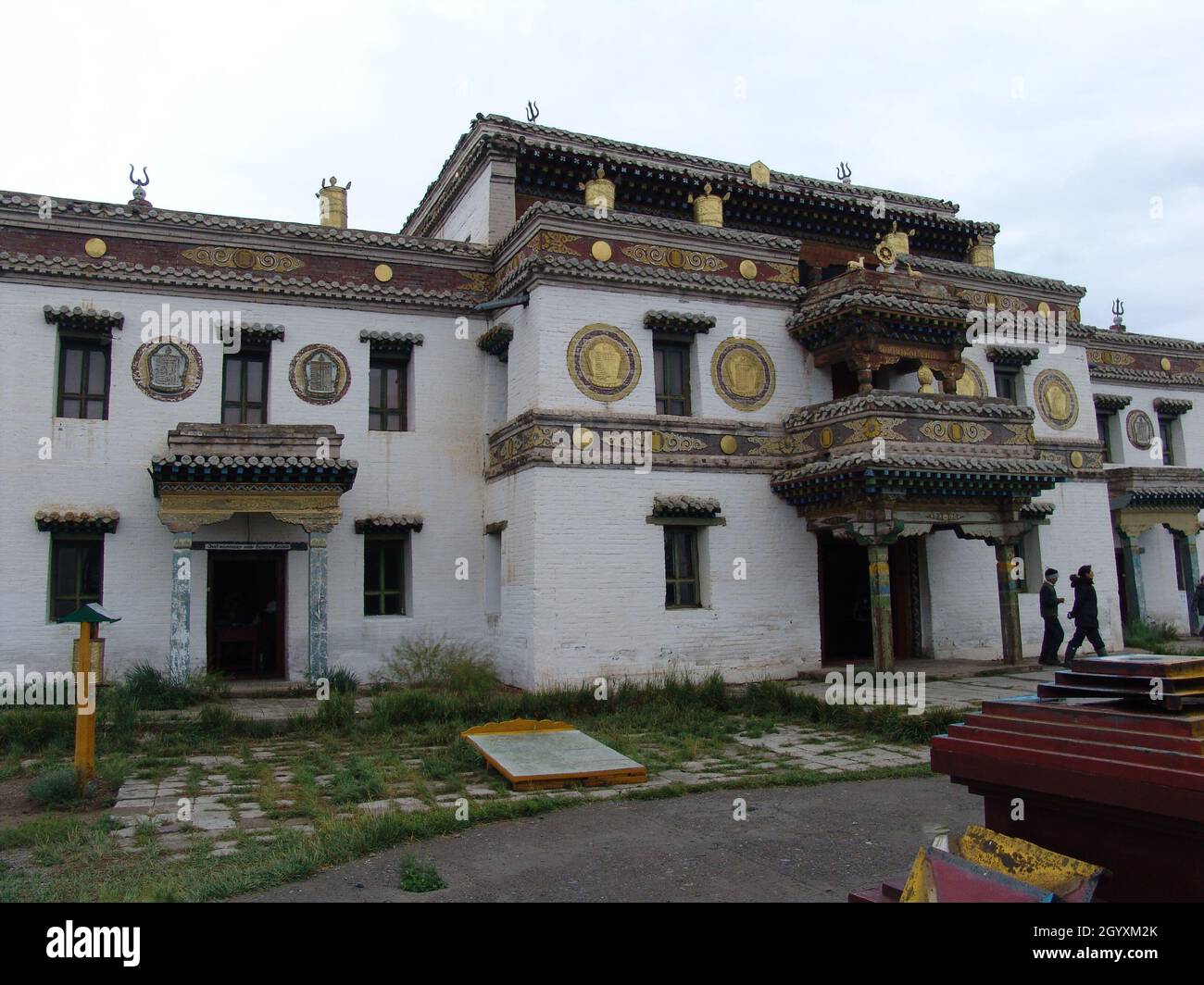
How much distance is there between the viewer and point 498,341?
654 inches

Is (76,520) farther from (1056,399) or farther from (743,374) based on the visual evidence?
(1056,399)

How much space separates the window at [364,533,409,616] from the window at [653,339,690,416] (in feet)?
17.0

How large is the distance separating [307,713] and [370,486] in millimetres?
4977

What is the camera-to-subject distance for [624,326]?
52.4 ft

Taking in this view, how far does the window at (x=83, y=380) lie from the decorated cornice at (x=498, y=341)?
622 centimetres

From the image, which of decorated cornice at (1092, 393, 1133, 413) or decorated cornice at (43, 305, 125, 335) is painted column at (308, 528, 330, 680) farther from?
decorated cornice at (1092, 393, 1133, 413)

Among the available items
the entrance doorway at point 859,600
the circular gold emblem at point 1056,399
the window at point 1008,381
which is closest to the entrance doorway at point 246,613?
the entrance doorway at point 859,600

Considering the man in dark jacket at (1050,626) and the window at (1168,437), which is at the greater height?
the window at (1168,437)

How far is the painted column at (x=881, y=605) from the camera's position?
1464 centimetres

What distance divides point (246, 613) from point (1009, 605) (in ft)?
43.5

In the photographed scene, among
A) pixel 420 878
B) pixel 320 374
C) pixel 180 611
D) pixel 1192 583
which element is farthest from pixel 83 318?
pixel 1192 583

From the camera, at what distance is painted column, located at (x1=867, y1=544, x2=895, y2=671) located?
14638 millimetres

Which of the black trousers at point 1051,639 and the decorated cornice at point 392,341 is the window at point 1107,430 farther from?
the decorated cornice at point 392,341
